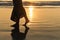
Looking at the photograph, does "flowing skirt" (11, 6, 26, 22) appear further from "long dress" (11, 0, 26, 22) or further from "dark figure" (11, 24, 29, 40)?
"dark figure" (11, 24, 29, 40)

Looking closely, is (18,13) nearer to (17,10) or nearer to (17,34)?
(17,10)

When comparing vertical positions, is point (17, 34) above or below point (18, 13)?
below

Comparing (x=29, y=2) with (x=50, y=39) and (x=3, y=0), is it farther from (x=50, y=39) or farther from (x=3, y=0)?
(x=50, y=39)

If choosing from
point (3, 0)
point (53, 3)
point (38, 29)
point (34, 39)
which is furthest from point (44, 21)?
point (3, 0)

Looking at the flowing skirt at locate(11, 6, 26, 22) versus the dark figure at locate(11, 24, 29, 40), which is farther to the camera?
the flowing skirt at locate(11, 6, 26, 22)

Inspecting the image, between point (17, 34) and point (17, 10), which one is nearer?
point (17, 34)

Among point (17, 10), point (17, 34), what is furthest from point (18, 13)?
point (17, 34)

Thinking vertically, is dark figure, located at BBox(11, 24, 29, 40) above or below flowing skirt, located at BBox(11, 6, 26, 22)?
below

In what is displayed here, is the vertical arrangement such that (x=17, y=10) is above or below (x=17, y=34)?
above

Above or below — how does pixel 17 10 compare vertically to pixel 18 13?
above

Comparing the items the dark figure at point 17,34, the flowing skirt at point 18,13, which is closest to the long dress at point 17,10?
the flowing skirt at point 18,13

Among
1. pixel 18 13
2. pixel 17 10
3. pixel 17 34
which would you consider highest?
pixel 17 10

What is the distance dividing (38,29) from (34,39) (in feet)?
5.13

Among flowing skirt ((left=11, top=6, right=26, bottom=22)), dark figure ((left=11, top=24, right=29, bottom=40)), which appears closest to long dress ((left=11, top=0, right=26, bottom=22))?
flowing skirt ((left=11, top=6, right=26, bottom=22))
